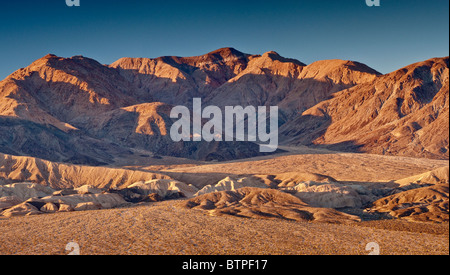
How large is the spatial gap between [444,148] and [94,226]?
8657cm

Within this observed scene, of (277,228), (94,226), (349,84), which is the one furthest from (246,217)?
(349,84)

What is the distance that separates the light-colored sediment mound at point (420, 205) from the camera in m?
37.2

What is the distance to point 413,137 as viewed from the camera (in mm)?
105875

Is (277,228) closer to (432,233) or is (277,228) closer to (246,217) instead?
(246,217)

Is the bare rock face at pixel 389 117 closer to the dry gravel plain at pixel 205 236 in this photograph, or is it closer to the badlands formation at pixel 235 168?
the badlands formation at pixel 235 168

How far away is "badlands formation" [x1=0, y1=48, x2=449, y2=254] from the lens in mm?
29281

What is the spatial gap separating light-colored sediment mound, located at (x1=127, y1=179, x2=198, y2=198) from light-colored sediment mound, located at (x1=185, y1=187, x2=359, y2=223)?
13.1 meters

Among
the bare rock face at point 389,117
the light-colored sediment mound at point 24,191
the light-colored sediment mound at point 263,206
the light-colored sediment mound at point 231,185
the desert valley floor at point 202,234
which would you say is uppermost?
the bare rock face at point 389,117

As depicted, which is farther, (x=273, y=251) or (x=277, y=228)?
(x=277, y=228)

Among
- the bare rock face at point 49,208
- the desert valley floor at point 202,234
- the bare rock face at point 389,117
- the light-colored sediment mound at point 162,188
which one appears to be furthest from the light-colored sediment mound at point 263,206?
the bare rock face at point 389,117

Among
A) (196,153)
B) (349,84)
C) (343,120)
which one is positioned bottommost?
(196,153)

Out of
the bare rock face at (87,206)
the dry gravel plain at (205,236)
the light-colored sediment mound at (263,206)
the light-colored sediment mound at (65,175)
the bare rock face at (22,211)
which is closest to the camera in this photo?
the dry gravel plain at (205,236)

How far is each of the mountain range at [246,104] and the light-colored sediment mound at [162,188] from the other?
46746 millimetres

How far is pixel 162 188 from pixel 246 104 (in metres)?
124
